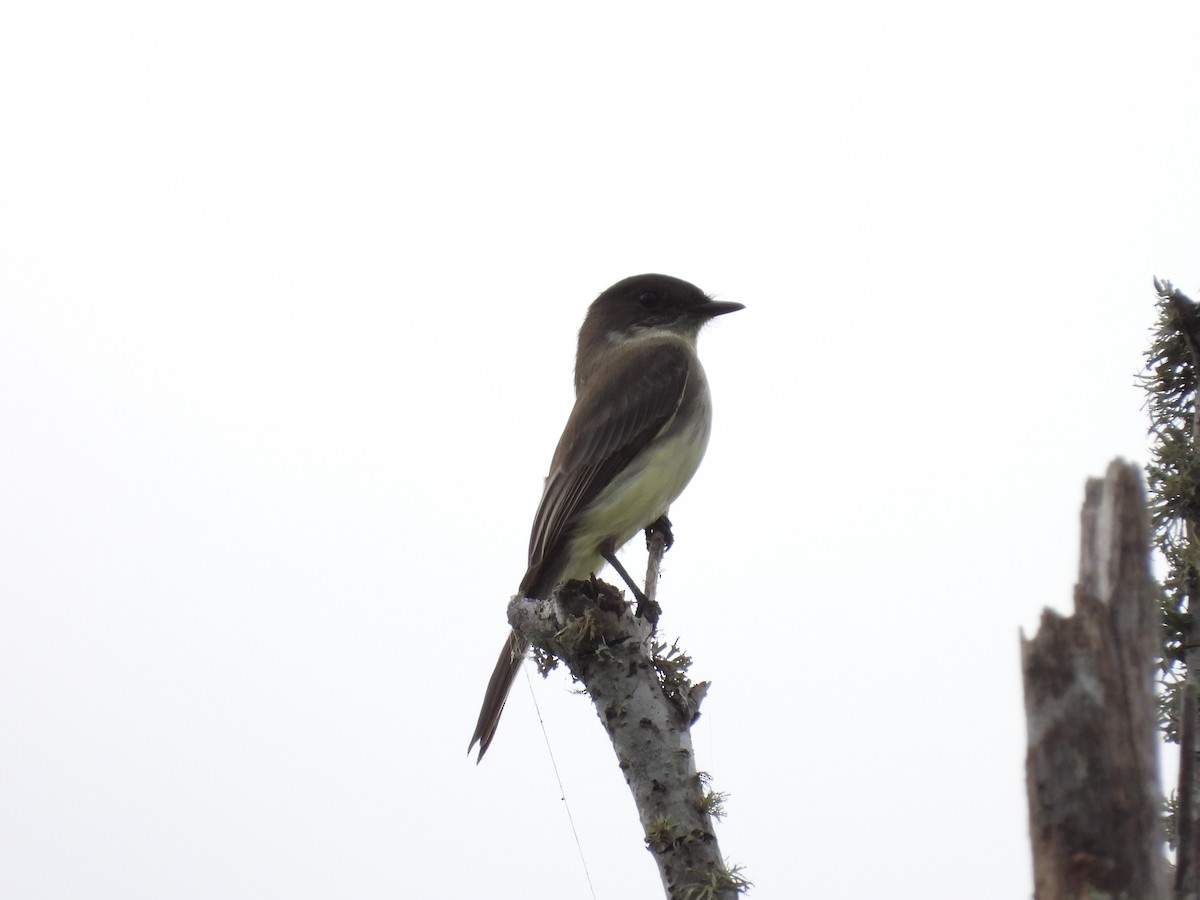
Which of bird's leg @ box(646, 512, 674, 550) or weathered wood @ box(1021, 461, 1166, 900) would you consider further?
bird's leg @ box(646, 512, 674, 550)

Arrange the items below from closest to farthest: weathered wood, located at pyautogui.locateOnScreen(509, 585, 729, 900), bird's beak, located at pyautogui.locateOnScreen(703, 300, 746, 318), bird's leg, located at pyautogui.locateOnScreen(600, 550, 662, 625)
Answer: weathered wood, located at pyautogui.locateOnScreen(509, 585, 729, 900)
bird's leg, located at pyautogui.locateOnScreen(600, 550, 662, 625)
bird's beak, located at pyautogui.locateOnScreen(703, 300, 746, 318)

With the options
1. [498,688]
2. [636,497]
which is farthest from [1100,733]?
[636,497]

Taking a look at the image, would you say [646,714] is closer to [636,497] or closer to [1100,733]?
[1100,733]

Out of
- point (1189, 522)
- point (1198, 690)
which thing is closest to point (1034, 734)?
point (1198, 690)

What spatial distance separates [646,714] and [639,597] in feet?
6.92

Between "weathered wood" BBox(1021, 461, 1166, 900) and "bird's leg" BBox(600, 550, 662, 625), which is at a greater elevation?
"bird's leg" BBox(600, 550, 662, 625)

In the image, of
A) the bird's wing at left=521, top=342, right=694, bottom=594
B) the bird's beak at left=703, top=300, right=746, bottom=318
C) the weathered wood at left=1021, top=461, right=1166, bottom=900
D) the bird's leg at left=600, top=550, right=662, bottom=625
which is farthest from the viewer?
the bird's beak at left=703, top=300, right=746, bottom=318

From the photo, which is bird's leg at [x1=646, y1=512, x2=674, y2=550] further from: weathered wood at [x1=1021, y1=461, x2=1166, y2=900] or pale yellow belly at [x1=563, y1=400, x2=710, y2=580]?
weathered wood at [x1=1021, y1=461, x2=1166, y2=900]

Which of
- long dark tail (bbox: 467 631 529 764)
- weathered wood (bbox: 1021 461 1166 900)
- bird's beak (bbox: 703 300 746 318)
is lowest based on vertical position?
weathered wood (bbox: 1021 461 1166 900)

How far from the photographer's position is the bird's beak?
8.98 meters

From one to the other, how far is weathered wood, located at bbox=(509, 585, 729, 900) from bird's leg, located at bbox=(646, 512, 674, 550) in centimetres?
220

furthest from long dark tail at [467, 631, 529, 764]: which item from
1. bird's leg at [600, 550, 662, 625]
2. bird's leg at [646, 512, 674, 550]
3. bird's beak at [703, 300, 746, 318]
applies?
bird's beak at [703, 300, 746, 318]

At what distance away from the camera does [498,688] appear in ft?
20.3

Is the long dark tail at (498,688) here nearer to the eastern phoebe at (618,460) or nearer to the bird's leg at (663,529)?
the eastern phoebe at (618,460)
